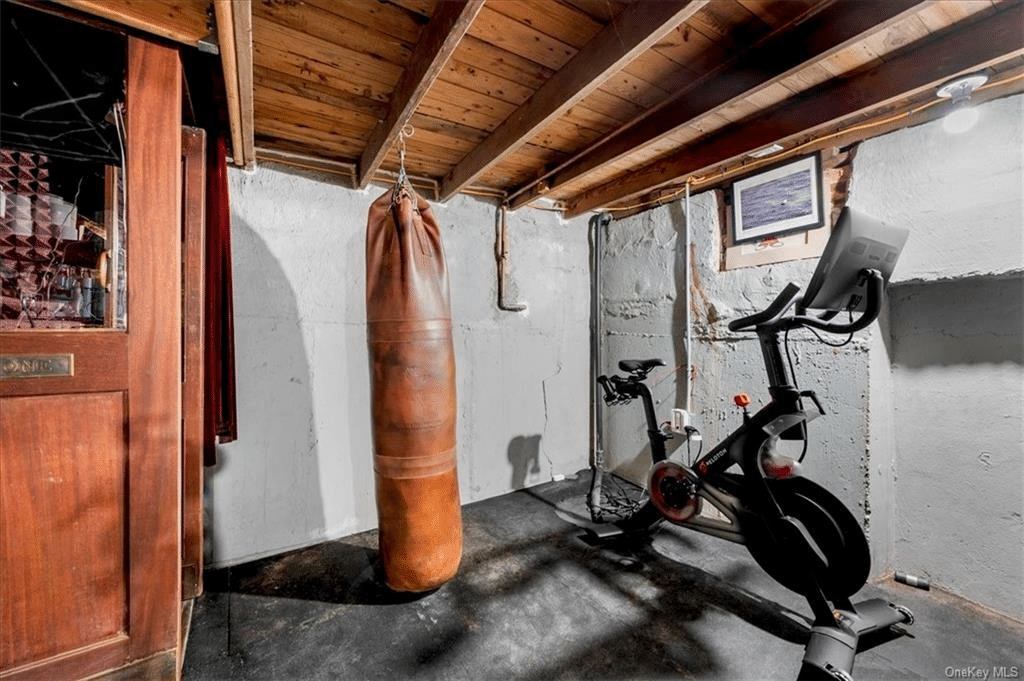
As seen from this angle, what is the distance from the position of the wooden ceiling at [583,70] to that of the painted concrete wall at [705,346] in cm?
70

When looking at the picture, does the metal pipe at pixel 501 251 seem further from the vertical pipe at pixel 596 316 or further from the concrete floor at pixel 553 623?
the concrete floor at pixel 553 623

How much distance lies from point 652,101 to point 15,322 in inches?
103

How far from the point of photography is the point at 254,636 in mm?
1715

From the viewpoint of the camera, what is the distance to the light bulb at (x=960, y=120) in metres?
1.78

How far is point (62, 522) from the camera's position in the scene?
3.81 feet

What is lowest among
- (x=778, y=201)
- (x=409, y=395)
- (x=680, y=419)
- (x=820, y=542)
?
(x=820, y=542)

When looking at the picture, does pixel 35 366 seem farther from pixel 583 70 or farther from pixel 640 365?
pixel 640 365

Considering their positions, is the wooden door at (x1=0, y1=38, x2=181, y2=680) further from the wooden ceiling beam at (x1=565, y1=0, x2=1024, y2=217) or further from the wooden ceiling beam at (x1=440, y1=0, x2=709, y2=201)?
the wooden ceiling beam at (x1=565, y1=0, x2=1024, y2=217)

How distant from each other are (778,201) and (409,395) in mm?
2456

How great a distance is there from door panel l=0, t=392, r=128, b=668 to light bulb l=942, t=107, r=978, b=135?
3513 millimetres

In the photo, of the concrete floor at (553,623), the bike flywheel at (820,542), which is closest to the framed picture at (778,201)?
the bike flywheel at (820,542)

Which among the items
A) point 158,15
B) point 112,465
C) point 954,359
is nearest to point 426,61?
point 158,15

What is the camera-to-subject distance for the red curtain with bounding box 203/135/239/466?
6.30ft

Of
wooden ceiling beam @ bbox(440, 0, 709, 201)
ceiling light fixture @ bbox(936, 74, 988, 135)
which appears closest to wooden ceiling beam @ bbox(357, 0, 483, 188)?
wooden ceiling beam @ bbox(440, 0, 709, 201)
